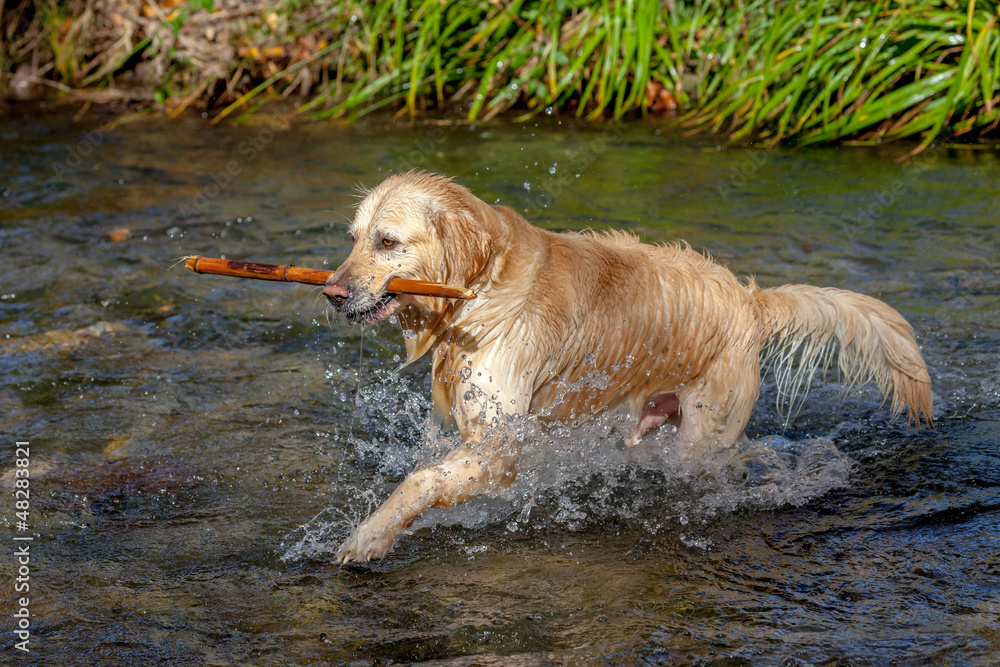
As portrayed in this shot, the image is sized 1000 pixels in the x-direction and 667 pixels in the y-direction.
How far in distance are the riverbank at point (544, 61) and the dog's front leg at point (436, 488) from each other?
240 inches

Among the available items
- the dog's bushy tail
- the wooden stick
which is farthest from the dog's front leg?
the dog's bushy tail

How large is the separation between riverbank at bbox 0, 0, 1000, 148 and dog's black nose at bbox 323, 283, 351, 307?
634 centimetres

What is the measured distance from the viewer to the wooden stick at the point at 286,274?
3.56m

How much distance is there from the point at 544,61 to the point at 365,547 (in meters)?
7.53

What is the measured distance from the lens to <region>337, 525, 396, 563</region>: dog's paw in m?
3.58

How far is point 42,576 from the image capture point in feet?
11.3

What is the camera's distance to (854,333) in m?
4.29
